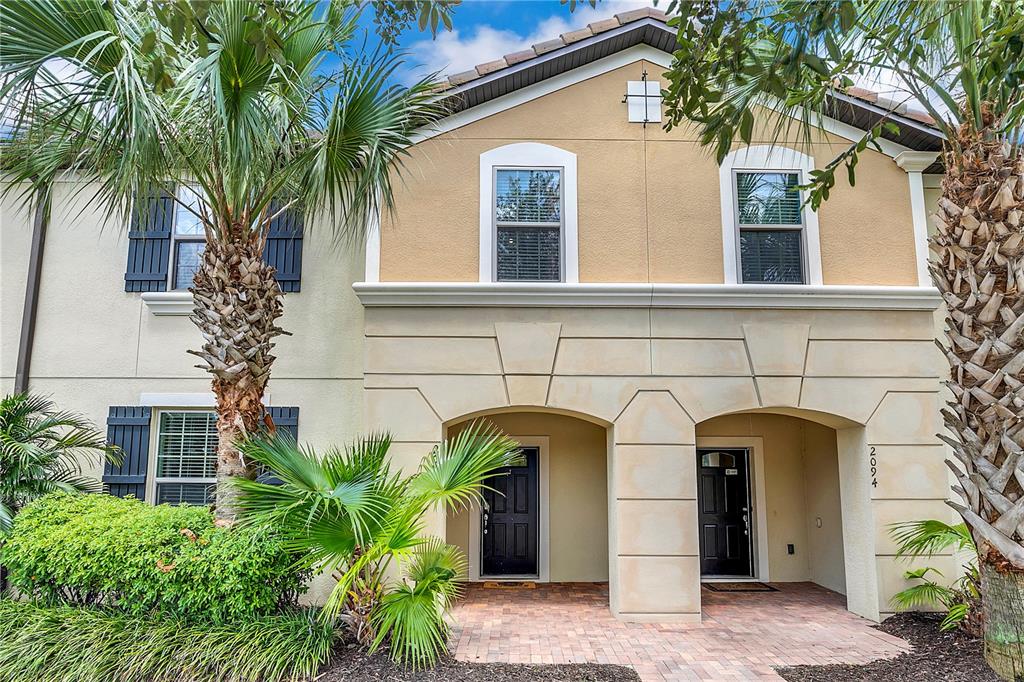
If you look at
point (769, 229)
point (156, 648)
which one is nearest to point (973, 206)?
point (769, 229)

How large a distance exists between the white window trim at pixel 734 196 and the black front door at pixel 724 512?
381 centimetres

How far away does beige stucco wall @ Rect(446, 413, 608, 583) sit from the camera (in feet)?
34.0

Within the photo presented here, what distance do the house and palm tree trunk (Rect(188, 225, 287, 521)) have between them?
5.47 ft

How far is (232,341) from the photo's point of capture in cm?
663

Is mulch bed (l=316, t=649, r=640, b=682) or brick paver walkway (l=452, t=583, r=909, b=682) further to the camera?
brick paver walkway (l=452, t=583, r=909, b=682)

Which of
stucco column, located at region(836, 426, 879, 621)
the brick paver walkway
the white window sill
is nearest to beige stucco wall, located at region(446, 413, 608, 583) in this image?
the brick paver walkway

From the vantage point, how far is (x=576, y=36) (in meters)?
8.59

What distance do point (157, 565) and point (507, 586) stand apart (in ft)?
17.5

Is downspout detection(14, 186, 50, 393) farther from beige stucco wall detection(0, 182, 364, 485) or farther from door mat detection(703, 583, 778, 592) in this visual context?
door mat detection(703, 583, 778, 592)

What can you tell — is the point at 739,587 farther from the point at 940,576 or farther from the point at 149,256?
the point at 149,256

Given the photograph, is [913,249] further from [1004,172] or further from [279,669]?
[279,669]

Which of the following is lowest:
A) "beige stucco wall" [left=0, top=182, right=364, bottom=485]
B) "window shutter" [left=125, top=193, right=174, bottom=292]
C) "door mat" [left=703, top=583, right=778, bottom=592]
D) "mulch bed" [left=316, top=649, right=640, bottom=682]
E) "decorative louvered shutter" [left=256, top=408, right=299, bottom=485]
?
"door mat" [left=703, top=583, right=778, bottom=592]

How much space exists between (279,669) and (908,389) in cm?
791

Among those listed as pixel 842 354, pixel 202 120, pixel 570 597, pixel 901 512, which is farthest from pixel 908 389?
pixel 202 120
